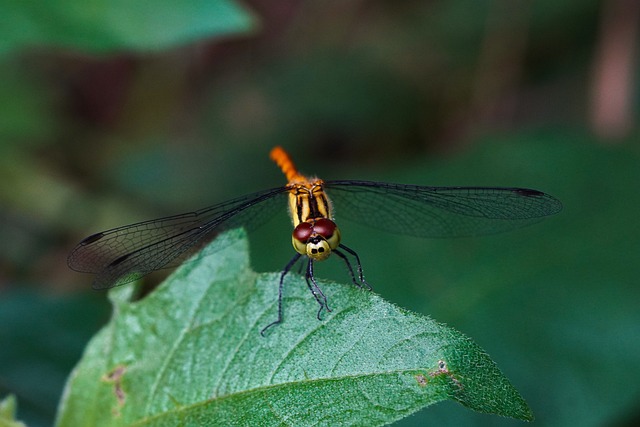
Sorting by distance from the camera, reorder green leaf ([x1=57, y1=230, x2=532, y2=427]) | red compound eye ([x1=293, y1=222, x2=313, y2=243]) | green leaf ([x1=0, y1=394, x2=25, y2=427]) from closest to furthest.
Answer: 1. green leaf ([x1=57, y1=230, x2=532, y2=427])
2. green leaf ([x1=0, y1=394, x2=25, y2=427])
3. red compound eye ([x1=293, y1=222, x2=313, y2=243])

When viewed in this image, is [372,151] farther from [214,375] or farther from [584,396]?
[214,375]

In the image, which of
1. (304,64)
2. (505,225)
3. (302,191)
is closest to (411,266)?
(505,225)

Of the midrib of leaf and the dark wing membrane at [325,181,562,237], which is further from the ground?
the dark wing membrane at [325,181,562,237]

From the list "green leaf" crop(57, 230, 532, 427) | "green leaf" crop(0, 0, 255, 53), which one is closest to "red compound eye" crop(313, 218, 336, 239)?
"green leaf" crop(57, 230, 532, 427)

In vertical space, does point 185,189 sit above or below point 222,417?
above

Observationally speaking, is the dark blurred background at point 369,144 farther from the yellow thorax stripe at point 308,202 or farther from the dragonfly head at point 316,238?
the dragonfly head at point 316,238

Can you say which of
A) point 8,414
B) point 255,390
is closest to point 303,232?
point 255,390

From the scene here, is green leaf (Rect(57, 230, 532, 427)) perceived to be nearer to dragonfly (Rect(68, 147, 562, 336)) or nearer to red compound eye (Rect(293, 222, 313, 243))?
dragonfly (Rect(68, 147, 562, 336))
